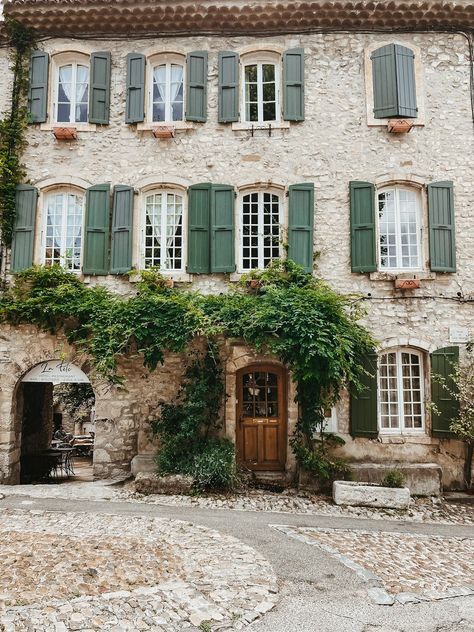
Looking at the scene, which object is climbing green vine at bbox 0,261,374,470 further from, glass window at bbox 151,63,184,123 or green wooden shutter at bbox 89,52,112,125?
glass window at bbox 151,63,184,123

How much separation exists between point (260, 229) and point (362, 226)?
7.00 ft

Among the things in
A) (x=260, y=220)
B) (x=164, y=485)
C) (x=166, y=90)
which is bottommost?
(x=164, y=485)

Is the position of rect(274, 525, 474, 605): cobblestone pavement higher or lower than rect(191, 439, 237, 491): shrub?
lower

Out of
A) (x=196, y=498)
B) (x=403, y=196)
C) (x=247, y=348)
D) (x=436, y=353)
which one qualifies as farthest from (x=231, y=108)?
(x=196, y=498)

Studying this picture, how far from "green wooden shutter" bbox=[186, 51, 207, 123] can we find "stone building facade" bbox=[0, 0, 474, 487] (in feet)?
0.59

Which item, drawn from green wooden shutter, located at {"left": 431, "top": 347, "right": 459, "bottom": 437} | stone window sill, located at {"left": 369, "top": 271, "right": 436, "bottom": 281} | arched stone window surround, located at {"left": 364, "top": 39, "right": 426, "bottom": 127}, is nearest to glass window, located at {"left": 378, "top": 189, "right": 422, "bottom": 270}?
stone window sill, located at {"left": 369, "top": 271, "right": 436, "bottom": 281}

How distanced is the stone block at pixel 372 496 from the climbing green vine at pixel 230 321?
0.73m

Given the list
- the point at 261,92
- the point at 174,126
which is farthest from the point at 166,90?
the point at 261,92

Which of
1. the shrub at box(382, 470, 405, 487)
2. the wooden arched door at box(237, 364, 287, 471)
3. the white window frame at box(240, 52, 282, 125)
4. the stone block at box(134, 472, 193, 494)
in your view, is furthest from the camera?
the white window frame at box(240, 52, 282, 125)

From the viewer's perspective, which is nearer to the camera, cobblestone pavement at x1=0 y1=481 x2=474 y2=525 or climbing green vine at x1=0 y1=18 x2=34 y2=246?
cobblestone pavement at x1=0 y1=481 x2=474 y2=525

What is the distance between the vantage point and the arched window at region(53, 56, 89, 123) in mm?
10617

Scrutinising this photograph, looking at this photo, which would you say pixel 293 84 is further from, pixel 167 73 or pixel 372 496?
pixel 372 496

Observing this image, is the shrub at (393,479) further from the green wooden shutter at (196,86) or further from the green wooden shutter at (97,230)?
the green wooden shutter at (196,86)

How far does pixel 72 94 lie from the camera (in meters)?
10.6
